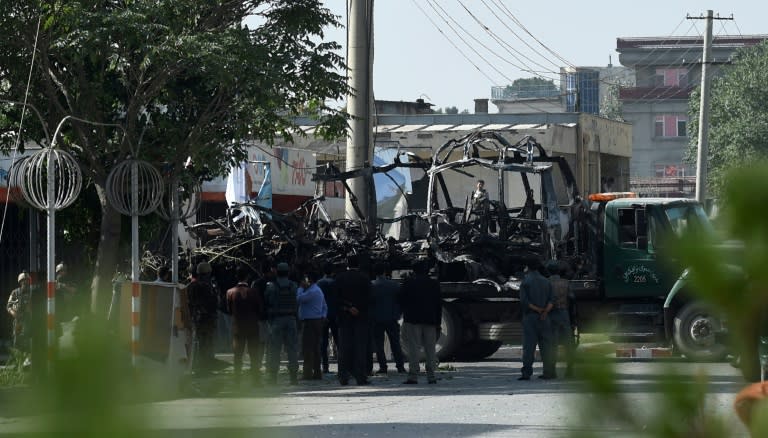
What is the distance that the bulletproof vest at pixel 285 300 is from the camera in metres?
16.8

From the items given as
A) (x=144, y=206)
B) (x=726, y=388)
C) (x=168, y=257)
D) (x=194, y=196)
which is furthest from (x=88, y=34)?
(x=726, y=388)

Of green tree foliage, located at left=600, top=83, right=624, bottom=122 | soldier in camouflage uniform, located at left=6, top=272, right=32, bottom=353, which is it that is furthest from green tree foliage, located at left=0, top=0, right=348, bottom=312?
green tree foliage, located at left=600, top=83, right=624, bottom=122

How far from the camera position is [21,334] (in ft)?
53.4

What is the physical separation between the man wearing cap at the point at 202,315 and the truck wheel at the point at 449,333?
3710mm

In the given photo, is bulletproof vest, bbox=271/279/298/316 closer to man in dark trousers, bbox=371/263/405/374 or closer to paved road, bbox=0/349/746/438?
paved road, bbox=0/349/746/438

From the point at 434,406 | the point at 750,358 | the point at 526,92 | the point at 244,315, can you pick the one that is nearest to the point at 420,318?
the point at 244,315

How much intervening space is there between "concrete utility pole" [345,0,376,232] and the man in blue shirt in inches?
148

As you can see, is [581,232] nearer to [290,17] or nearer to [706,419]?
[290,17]

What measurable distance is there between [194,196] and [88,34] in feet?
11.2

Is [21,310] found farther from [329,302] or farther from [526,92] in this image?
[526,92]

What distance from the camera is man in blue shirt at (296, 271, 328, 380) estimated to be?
17266 millimetres

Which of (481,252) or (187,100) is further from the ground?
(187,100)

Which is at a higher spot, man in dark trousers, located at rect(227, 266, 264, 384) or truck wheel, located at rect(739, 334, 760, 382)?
truck wheel, located at rect(739, 334, 760, 382)

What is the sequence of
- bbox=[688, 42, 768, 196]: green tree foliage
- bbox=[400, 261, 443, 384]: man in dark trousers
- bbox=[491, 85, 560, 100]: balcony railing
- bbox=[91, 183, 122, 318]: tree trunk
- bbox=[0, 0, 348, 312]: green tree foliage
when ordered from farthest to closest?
1. bbox=[491, 85, 560, 100]: balcony railing
2. bbox=[688, 42, 768, 196]: green tree foliage
3. bbox=[91, 183, 122, 318]: tree trunk
4. bbox=[400, 261, 443, 384]: man in dark trousers
5. bbox=[0, 0, 348, 312]: green tree foliage
